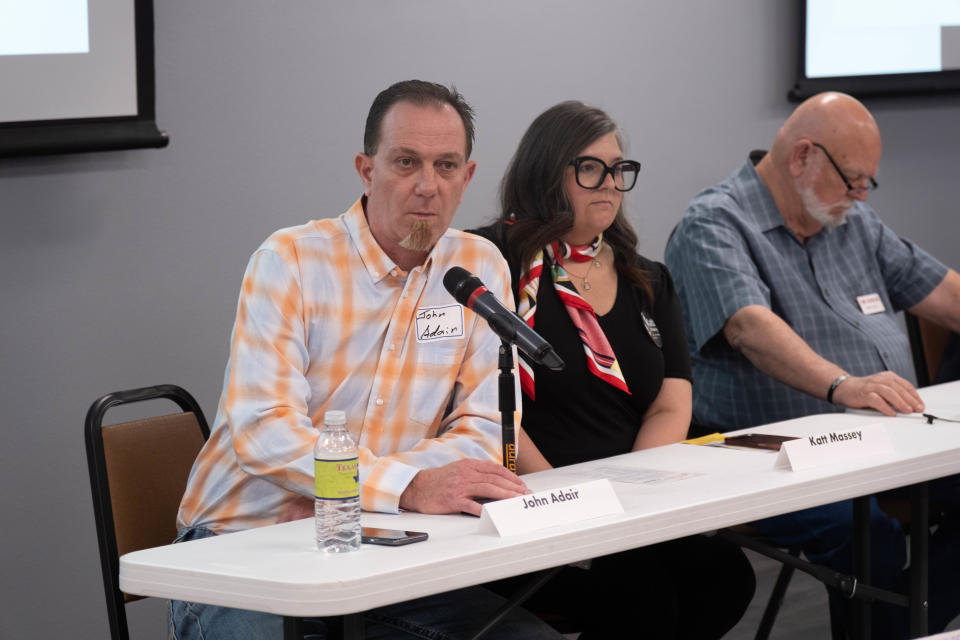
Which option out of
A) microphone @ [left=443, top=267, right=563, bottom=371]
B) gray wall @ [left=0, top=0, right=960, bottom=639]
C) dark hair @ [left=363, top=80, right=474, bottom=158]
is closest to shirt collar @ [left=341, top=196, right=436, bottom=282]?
dark hair @ [left=363, top=80, right=474, bottom=158]

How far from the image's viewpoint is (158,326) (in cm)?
279

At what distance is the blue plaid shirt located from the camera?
2779mm

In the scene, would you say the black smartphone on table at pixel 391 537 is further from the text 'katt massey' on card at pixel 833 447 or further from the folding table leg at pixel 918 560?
the folding table leg at pixel 918 560

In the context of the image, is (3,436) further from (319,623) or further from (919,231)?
(919,231)

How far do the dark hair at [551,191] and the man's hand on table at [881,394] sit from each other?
0.55m

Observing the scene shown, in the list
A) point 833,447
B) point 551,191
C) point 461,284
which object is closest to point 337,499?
point 461,284

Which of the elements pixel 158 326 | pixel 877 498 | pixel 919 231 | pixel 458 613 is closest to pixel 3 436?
pixel 158 326

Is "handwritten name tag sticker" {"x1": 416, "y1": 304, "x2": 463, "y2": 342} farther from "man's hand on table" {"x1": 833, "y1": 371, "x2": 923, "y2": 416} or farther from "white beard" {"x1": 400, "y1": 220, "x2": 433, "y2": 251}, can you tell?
"man's hand on table" {"x1": 833, "y1": 371, "x2": 923, "y2": 416}

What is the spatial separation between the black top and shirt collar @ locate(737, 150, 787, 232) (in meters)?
0.67

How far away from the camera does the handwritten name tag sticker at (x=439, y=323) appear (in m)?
1.91

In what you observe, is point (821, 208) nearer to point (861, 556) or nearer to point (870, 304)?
point (870, 304)

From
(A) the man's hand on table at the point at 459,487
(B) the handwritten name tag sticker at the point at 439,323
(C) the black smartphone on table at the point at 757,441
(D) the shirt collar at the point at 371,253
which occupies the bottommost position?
(C) the black smartphone on table at the point at 757,441

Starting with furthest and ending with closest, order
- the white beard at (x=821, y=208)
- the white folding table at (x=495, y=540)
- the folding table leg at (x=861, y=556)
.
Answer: the white beard at (x=821, y=208) → the folding table leg at (x=861, y=556) → the white folding table at (x=495, y=540)

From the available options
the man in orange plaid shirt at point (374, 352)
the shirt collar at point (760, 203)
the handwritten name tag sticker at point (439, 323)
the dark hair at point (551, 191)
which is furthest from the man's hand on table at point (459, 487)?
the shirt collar at point (760, 203)
